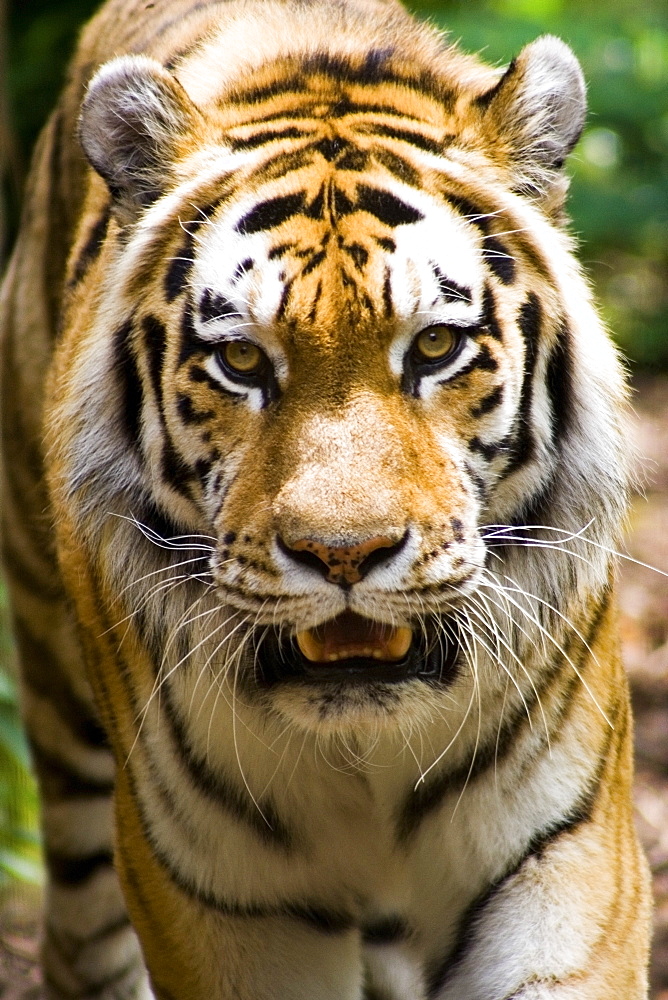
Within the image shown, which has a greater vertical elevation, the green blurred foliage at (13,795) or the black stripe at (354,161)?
the black stripe at (354,161)

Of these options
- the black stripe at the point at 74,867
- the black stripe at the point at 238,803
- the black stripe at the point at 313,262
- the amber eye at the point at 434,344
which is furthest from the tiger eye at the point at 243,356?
the black stripe at the point at 74,867

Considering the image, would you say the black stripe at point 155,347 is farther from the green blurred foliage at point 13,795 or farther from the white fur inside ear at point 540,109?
the green blurred foliage at point 13,795

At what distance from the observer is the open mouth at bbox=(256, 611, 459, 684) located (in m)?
2.21

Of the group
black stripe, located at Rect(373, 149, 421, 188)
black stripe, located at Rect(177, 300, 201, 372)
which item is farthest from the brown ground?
black stripe, located at Rect(177, 300, 201, 372)

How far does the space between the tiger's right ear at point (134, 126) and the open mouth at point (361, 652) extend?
828 mm

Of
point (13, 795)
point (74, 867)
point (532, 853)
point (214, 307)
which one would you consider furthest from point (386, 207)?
point (13, 795)

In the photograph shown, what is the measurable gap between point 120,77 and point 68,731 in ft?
6.38

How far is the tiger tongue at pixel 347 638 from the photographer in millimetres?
2201

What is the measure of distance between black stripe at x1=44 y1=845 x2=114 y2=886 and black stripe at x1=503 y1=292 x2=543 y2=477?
2.01 metres

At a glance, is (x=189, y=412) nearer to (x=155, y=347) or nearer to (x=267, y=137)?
(x=155, y=347)

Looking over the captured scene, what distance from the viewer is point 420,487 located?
2107 millimetres

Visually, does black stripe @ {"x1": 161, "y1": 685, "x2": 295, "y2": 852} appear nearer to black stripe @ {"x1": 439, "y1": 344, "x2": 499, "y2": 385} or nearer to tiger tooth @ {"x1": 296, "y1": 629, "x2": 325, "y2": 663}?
tiger tooth @ {"x1": 296, "y1": 629, "x2": 325, "y2": 663}

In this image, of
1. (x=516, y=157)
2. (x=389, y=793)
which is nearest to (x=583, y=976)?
(x=389, y=793)

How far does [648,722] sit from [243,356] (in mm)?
3027
